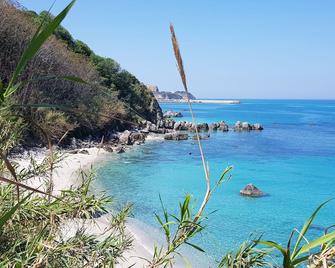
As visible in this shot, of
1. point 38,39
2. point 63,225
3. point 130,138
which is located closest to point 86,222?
point 63,225

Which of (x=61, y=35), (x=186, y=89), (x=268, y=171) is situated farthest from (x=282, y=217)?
(x=61, y=35)

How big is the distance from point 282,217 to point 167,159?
1161 cm

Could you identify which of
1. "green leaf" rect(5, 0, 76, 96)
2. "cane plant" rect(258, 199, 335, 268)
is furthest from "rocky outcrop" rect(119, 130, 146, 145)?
"green leaf" rect(5, 0, 76, 96)

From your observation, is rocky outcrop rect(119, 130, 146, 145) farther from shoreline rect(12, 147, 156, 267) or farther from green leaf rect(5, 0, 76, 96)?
green leaf rect(5, 0, 76, 96)

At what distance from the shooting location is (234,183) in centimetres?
2081

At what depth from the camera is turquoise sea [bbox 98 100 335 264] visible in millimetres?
14156

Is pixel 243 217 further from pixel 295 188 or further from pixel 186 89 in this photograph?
pixel 186 89

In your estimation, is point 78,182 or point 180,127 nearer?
point 78,182

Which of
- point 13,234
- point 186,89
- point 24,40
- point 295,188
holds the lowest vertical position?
point 295,188

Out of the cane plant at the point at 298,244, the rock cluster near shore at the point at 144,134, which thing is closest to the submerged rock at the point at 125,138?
the rock cluster near shore at the point at 144,134

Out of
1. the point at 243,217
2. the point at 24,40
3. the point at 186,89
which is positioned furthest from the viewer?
the point at 24,40

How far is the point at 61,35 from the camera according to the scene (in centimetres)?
3641

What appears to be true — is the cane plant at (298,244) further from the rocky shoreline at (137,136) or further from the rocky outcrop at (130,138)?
the rocky outcrop at (130,138)

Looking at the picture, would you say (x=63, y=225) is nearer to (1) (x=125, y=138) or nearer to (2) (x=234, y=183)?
(2) (x=234, y=183)
